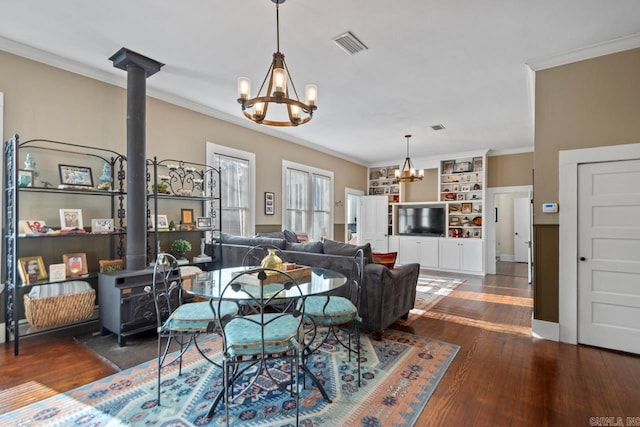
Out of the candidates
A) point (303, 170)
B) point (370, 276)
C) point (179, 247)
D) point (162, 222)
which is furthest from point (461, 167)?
point (162, 222)

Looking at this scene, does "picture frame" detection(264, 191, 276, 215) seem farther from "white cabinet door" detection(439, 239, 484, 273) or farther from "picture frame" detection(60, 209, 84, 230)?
"white cabinet door" detection(439, 239, 484, 273)

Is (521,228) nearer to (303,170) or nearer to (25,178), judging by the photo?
(303,170)

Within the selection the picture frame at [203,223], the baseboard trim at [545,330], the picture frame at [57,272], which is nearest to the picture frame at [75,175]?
the picture frame at [57,272]

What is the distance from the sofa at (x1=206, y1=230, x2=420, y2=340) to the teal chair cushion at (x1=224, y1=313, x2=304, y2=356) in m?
1.25

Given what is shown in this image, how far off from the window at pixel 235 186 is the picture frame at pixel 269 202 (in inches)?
13.1

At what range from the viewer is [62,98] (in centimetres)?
347

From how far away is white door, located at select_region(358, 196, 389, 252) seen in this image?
8.71 metres

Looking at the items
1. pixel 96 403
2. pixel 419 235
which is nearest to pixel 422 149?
pixel 419 235

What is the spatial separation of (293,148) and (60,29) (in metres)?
4.20

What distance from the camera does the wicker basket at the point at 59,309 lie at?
3.04 metres

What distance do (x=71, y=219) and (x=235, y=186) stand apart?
2.41m

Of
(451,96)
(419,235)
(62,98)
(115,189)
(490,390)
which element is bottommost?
(490,390)

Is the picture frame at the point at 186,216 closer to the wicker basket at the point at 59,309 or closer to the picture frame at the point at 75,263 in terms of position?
the picture frame at the point at 75,263

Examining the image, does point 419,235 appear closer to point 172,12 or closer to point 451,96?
point 451,96
